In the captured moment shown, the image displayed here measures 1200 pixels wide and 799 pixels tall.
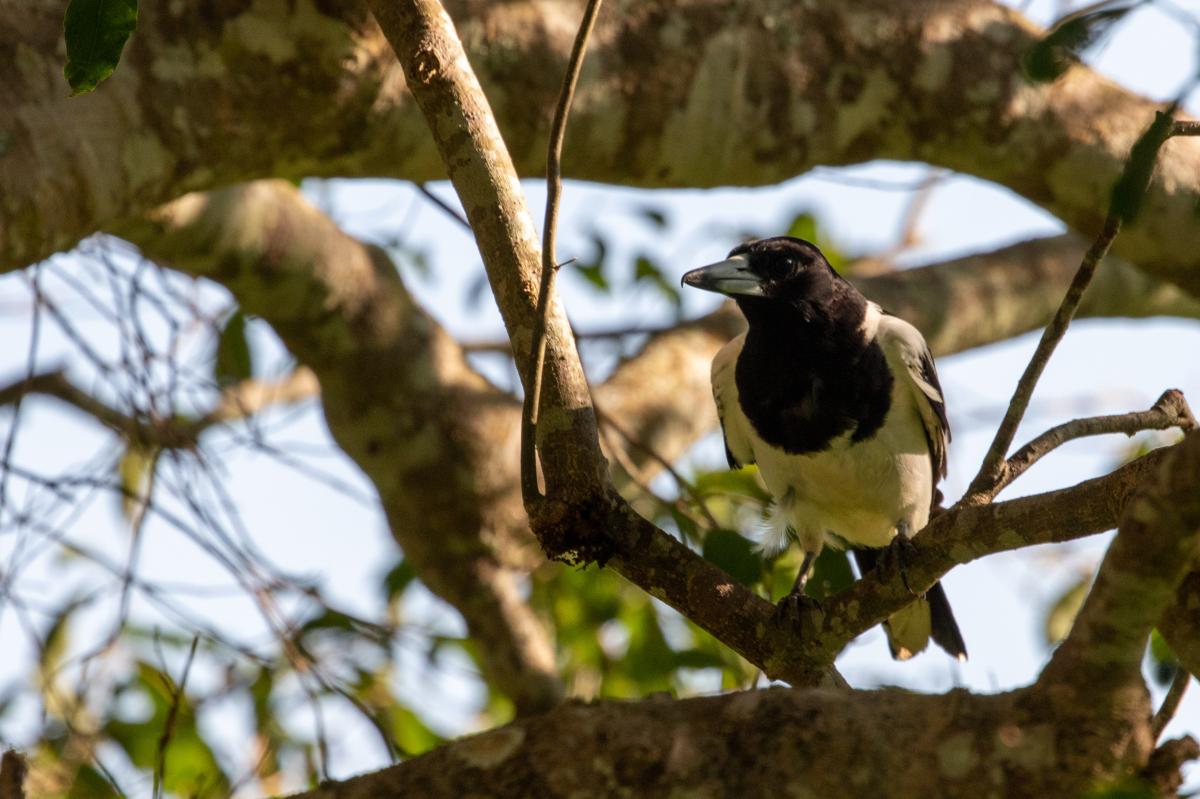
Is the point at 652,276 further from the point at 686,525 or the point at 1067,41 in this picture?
the point at 1067,41

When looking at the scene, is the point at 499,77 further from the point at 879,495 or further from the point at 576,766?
the point at 576,766

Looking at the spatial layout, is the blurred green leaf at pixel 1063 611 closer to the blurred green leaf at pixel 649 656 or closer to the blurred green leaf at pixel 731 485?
the blurred green leaf at pixel 649 656

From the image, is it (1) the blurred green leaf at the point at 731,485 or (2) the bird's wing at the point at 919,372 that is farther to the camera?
(1) the blurred green leaf at the point at 731,485

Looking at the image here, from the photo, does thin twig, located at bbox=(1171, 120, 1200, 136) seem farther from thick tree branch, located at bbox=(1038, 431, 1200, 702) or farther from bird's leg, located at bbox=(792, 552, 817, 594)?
bird's leg, located at bbox=(792, 552, 817, 594)

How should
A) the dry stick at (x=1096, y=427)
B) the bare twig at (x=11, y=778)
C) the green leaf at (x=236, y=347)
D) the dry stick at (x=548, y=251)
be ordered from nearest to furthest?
the bare twig at (x=11, y=778) → the dry stick at (x=548, y=251) → the dry stick at (x=1096, y=427) → the green leaf at (x=236, y=347)

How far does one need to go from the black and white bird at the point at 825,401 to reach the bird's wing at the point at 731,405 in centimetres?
7

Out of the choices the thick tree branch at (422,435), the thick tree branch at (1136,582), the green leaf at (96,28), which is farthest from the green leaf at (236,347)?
the thick tree branch at (1136,582)

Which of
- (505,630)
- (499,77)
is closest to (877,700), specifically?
(499,77)

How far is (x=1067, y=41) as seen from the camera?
5.16ft

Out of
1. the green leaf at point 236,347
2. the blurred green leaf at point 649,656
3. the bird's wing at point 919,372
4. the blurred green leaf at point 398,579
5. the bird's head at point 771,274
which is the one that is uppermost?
the green leaf at point 236,347

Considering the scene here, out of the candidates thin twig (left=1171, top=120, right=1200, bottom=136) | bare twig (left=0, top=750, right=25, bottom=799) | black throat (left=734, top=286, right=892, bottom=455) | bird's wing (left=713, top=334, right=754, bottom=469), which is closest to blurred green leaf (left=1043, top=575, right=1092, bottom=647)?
bird's wing (left=713, top=334, right=754, bottom=469)

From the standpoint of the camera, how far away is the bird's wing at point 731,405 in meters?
3.84

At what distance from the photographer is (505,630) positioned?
4.50 meters

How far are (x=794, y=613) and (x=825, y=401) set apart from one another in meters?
1.15
